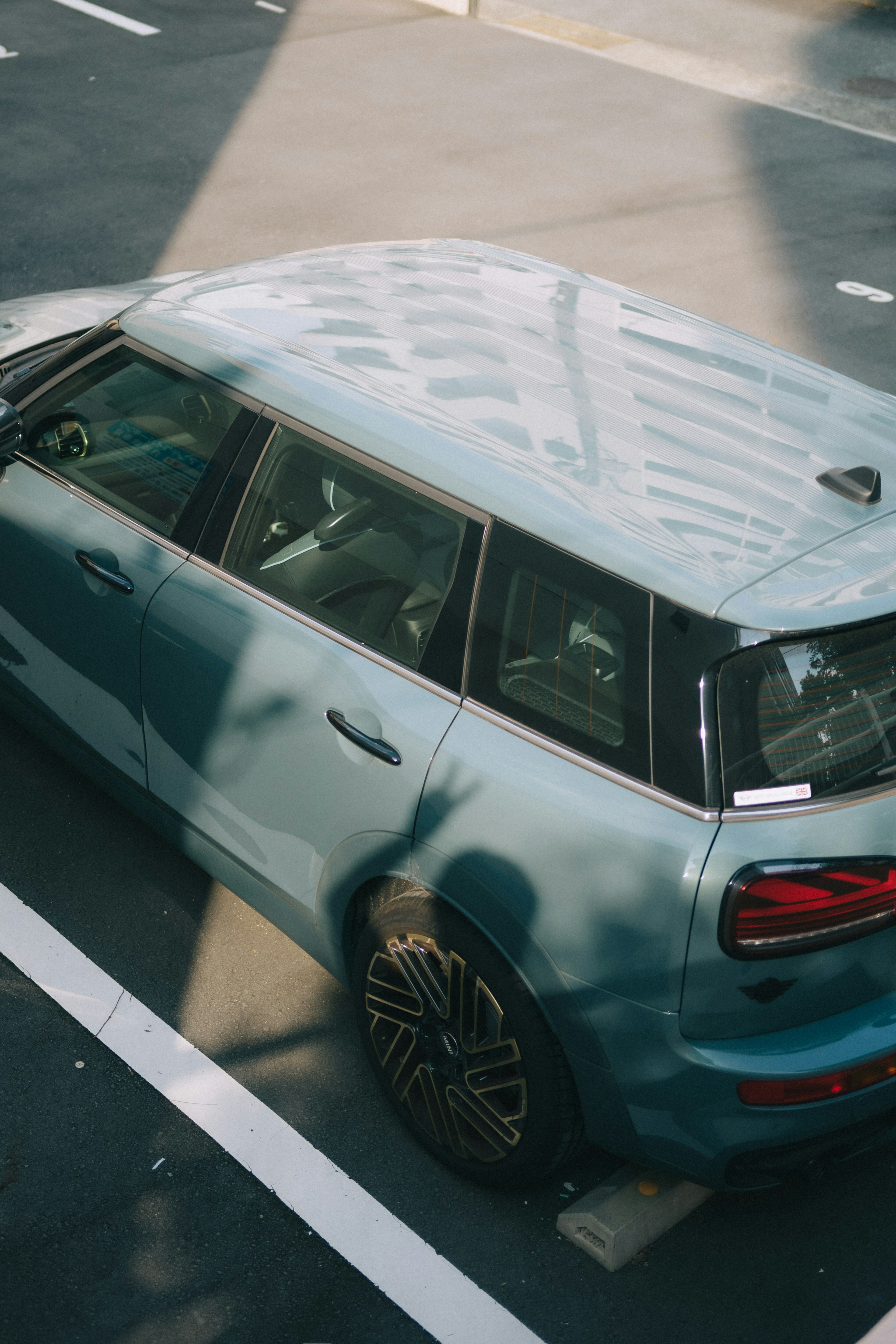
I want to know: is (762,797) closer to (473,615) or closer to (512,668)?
(512,668)

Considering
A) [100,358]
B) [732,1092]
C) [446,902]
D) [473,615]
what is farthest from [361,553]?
[732,1092]

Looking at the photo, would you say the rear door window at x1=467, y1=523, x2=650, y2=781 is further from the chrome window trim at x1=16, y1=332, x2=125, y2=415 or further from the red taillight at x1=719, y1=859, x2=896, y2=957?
the chrome window trim at x1=16, y1=332, x2=125, y2=415

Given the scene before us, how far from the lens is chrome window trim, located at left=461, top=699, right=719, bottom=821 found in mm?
2510

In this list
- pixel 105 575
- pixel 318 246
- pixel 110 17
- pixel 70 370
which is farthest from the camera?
pixel 110 17

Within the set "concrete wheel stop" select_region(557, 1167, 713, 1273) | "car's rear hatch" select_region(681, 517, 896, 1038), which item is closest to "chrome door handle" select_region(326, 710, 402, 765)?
"car's rear hatch" select_region(681, 517, 896, 1038)

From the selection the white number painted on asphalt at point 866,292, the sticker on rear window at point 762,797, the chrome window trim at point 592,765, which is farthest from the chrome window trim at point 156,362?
the white number painted on asphalt at point 866,292

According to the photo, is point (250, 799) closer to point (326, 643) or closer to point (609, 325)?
point (326, 643)

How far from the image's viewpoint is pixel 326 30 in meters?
15.6

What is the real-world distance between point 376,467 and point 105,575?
1009 mm

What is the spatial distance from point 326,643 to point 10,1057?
5.05ft

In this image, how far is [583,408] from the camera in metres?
3.11

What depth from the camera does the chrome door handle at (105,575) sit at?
3.59 metres

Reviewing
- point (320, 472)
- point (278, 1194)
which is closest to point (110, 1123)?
point (278, 1194)

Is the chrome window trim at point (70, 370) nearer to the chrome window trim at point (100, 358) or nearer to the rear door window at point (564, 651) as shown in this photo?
the chrome window trim at point (100, 358)
